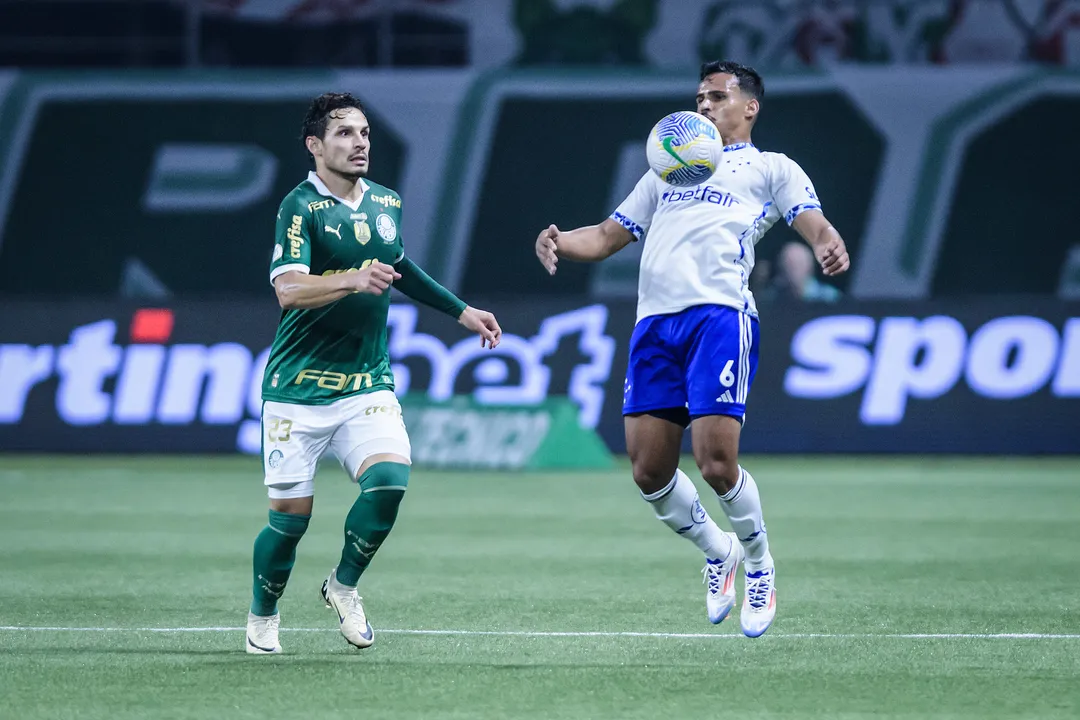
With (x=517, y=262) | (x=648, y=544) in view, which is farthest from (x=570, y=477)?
(x=517, y=262)

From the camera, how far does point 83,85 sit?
72.4ft

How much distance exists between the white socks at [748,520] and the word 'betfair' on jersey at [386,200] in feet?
5.74

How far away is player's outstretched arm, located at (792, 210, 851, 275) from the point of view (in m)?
6.45

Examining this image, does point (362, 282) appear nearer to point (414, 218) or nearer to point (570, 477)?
point (570, 477)

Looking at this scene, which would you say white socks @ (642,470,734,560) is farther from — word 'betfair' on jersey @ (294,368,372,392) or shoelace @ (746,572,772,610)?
word 'betfair' on jersey @ (294,368,372,392)

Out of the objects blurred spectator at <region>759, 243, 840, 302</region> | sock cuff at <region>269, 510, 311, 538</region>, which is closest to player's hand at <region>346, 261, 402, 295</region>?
sock cuff at <region>269, 510, 311, 538</region>

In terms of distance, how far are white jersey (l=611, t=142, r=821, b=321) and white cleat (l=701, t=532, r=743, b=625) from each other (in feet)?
3.46

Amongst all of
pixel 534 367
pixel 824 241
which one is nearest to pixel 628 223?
pixel 824 241

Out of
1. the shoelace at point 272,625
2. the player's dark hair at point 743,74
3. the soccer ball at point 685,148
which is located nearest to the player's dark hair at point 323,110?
the soccer ball at point 685,148

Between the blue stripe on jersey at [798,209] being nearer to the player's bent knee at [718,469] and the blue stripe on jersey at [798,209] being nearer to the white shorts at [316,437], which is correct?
the player's bent knee at [718,469]

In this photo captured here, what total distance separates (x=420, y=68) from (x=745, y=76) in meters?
15.8

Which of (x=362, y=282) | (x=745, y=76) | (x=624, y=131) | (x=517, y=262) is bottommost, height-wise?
(x=517, y=262)

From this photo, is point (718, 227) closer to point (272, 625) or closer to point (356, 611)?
point (356, 611)

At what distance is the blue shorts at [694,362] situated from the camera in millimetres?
6609
